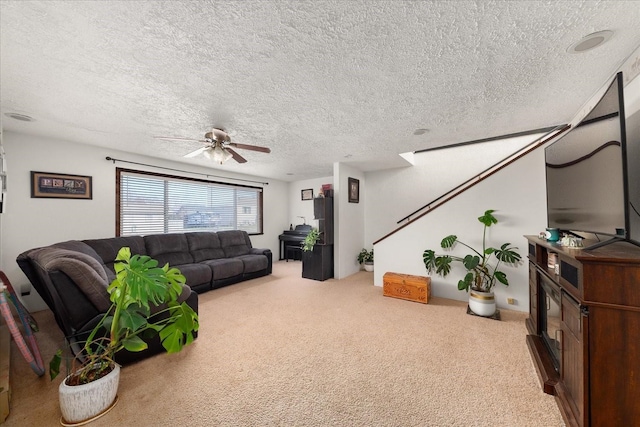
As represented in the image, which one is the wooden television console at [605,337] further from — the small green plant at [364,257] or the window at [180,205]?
the window at [180,205]

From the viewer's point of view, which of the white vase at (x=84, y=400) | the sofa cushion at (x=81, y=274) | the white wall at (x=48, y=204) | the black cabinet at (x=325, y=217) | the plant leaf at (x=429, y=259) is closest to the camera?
the white vase at (x=84, y=400)

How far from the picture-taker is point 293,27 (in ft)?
4.44

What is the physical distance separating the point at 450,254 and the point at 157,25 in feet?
12.9

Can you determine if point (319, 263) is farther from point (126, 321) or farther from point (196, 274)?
point (126, 321)

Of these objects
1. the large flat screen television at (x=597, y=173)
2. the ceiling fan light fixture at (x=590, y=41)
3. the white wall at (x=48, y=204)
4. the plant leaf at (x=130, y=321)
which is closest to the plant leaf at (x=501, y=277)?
the large flat screen television at (x=597, y=173)

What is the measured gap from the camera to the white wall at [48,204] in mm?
2949

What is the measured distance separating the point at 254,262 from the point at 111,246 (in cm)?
218

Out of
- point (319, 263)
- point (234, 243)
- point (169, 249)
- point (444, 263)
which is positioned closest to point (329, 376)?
point (444, 263)

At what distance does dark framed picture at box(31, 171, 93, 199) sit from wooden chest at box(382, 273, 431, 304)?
477 centimetres

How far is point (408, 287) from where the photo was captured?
338 cm

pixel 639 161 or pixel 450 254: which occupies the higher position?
pixel 639 161

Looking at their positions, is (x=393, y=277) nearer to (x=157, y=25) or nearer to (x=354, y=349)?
(x=354, y=349)

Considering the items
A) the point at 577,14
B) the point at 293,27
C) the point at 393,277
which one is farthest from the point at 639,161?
the point at 393,277

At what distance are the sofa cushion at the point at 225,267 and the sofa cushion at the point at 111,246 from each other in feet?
3.45
